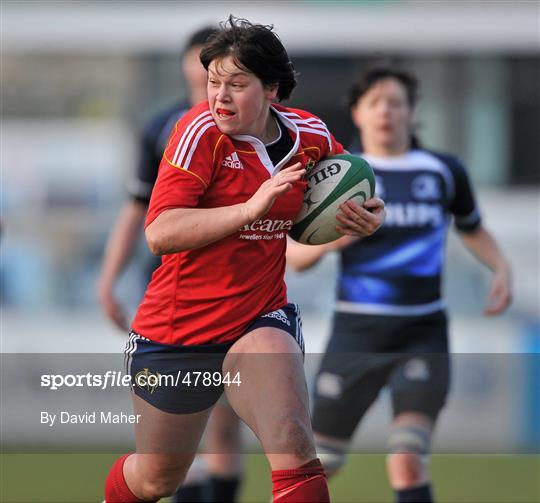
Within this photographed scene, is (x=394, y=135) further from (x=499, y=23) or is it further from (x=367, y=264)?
(x=499, y=23)

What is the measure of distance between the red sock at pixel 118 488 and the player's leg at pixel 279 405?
491 millimetres

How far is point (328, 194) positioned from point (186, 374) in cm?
73

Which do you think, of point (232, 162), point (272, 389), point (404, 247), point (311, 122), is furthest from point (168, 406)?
point (404, 247)

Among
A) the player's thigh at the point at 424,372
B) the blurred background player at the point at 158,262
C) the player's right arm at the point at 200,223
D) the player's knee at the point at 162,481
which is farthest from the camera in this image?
the blurred background player at the point at 158,262

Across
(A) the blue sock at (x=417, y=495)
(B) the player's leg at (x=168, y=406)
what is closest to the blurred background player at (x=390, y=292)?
(A) the blue sock at (x=417, y=495)

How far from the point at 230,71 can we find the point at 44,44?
29.9ft

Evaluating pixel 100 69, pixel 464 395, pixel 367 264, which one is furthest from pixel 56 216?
pixel 367 264

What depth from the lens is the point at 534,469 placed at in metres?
7.60

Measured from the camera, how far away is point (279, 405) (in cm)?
344

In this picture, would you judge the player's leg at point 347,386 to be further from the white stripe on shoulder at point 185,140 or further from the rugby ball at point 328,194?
the white stripe on shoulder at point 185,140

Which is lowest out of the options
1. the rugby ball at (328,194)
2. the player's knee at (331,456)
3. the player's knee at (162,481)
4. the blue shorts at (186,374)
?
the player's knee at (162,481)

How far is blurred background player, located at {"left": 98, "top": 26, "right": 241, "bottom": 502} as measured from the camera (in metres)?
5.11

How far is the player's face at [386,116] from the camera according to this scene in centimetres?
502

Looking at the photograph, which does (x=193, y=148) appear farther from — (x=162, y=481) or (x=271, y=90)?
(x=162, y=481)
